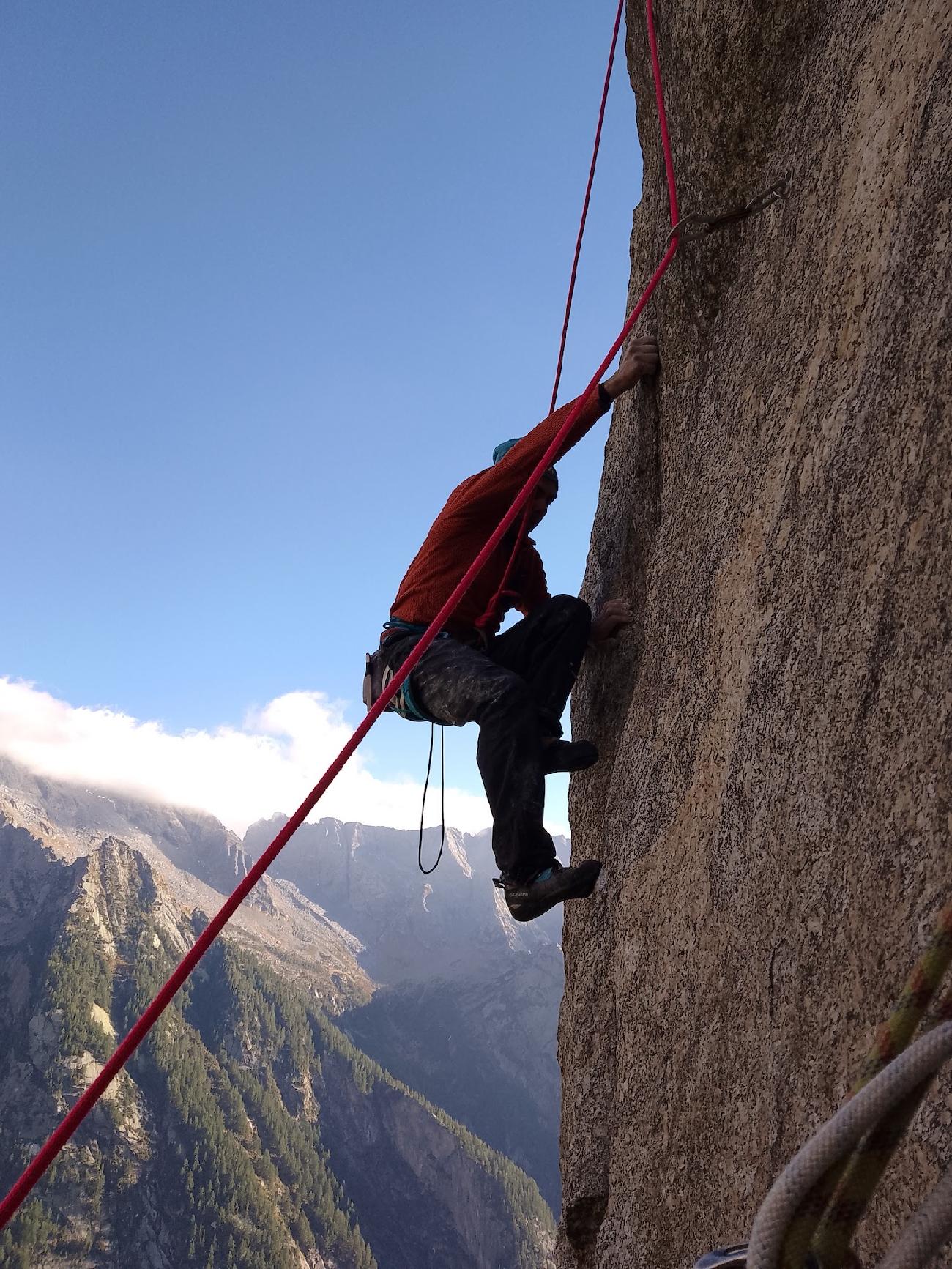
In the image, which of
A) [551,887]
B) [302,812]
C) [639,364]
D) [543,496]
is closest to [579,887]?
[551,887]

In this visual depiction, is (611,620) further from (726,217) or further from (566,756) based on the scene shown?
(726,217)

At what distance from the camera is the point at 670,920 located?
318 centimetres

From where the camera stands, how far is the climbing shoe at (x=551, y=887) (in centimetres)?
329

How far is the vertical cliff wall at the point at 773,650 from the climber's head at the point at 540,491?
0.47 metres

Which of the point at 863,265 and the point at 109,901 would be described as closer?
the point at 863,265

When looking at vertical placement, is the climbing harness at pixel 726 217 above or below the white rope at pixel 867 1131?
above

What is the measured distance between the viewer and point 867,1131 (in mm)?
1033

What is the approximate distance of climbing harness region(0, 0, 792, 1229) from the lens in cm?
189

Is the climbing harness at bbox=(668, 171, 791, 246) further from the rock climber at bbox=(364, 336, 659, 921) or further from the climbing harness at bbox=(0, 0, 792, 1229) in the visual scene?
the rock climber at bbox=(364, 336, 659, 921)

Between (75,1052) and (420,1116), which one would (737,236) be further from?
(420,1116)

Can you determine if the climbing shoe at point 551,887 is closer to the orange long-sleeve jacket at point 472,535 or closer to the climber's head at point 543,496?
the orange long-sleeve jacket at point 472,535

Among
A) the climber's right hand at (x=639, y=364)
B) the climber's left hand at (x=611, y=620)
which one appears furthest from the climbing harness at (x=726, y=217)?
the climber's left hand at (x=611, y=620)

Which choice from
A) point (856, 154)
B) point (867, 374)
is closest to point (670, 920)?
point (867, 374)

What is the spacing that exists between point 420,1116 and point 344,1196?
47.1ft
